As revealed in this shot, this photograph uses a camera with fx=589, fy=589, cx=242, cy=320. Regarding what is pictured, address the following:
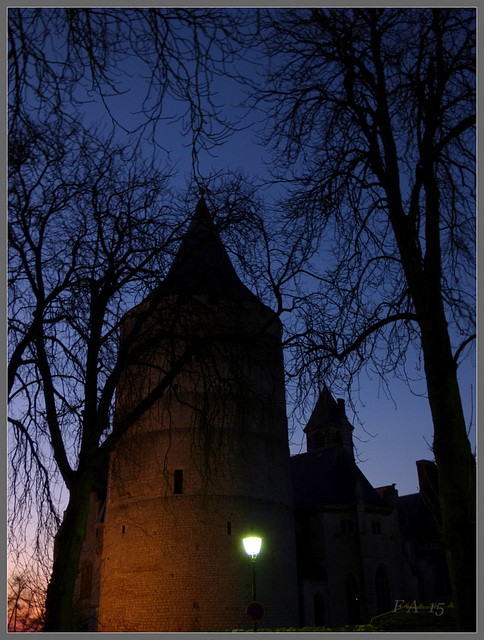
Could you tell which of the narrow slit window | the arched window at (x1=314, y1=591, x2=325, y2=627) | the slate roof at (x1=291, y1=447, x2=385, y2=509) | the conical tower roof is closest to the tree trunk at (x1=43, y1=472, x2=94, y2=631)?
the conical tower roof

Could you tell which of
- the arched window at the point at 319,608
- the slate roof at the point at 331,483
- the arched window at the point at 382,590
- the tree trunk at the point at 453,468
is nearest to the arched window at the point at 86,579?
the arched window at the point at 319,608

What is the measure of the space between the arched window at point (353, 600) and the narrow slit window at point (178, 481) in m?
14.0

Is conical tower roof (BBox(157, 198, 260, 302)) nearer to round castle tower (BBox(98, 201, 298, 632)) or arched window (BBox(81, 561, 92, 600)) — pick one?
round castle tower (BBox(98, 201, 298, 632))

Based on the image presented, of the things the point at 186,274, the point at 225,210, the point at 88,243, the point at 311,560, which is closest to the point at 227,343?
the point at 186,274

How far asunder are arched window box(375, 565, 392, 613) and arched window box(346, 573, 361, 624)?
1.02 m

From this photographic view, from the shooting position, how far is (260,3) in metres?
4.81

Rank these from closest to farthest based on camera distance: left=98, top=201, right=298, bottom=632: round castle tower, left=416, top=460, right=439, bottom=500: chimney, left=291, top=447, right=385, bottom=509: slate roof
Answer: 1. left=98, top=201, right=298, bottom=632: round castle tower
2. left=291, top=447, right=385, bottom=509: slate roof
3. left=416, top=460, right=439, bottom=500: chimney

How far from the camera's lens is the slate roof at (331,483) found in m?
31.9

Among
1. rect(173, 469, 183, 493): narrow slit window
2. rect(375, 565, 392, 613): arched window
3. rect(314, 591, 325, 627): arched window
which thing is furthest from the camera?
rect(375, 565, 392, 613): arched window

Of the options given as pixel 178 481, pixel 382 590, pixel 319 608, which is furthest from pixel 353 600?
pixel 178 481

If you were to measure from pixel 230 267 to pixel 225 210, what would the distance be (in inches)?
34.9

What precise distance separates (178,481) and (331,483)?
15.7m

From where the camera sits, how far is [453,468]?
5.31 meters

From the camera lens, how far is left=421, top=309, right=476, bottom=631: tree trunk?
198 inches
